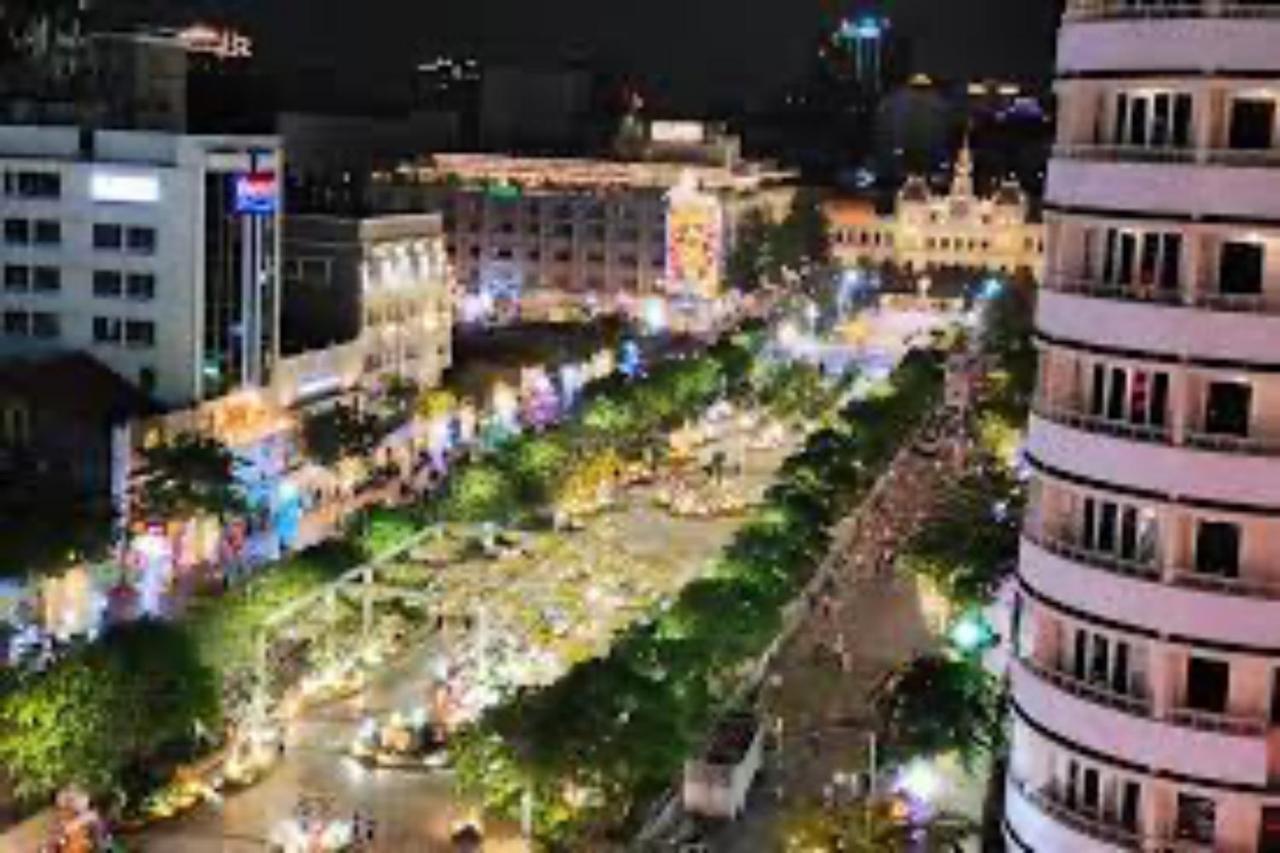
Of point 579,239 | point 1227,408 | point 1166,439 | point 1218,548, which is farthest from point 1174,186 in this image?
point 579,239

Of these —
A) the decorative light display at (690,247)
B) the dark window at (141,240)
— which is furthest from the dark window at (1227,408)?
the decorative light display at (690,247)

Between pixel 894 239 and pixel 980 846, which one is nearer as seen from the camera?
pixel 980 846

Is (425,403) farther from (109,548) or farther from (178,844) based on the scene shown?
(178,844)

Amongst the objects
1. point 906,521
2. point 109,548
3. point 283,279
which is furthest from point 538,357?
point 109,548

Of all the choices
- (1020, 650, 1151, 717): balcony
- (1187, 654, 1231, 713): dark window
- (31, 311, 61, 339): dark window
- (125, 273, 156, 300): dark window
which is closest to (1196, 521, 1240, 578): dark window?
(1187, 654, 1231, 713): dark window

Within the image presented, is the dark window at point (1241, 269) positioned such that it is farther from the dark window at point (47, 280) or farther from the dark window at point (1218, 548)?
the dark window at point (47, 280)

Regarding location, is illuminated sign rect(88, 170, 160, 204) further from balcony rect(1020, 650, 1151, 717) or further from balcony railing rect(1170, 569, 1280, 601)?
balcony railing rect(1170, 569, 1280, 601)
